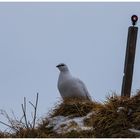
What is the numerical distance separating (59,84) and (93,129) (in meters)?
3.33

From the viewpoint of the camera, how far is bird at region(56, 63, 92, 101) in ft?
34.4

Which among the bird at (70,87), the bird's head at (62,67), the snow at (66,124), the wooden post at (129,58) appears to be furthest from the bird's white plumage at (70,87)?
the snow at (66,124)

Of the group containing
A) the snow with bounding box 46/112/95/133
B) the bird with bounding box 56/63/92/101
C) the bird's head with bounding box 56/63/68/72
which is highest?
the bird's head with bounding box 56/63/68/72

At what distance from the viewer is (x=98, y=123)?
744 cm

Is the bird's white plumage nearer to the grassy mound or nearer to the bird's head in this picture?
the bird's head

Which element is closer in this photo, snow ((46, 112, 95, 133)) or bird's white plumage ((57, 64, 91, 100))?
snow ((46, 112, 95, 133))

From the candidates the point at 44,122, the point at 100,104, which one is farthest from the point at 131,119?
the point at 44,122

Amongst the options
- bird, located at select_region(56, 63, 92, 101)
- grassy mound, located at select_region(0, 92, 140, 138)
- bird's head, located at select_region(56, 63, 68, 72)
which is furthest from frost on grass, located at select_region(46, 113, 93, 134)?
bird's head, located at select_region(56, 63, 68, 72)

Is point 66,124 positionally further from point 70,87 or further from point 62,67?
point 62,67

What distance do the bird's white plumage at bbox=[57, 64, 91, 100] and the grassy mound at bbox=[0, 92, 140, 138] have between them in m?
2.03

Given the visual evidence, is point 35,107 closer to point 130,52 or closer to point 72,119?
point 72,119

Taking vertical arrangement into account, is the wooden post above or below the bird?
above

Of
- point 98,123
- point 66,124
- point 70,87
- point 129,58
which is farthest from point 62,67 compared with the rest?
point 98,123

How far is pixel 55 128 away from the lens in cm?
786
